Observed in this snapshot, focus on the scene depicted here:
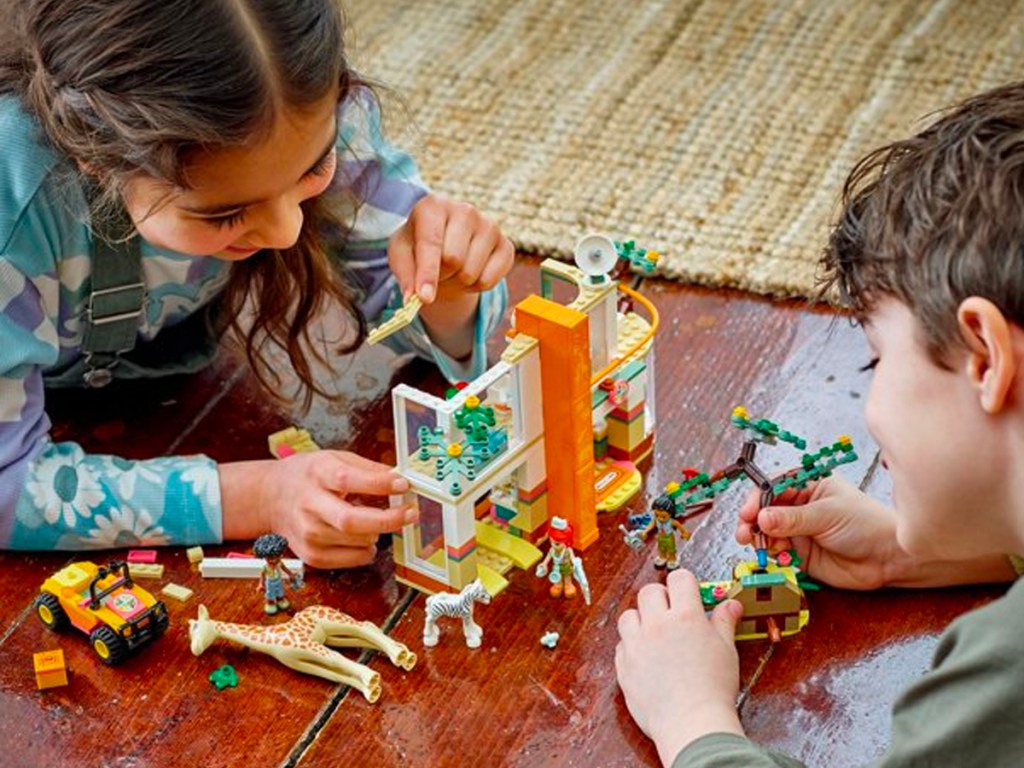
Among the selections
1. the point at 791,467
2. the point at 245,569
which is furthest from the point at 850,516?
the point at 245,569

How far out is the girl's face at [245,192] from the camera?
109 cm

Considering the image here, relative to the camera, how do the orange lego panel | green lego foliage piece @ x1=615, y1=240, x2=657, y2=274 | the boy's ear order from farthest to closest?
green lego foliage piece @ x1=615, y1=240, x2=657, y2=274 < the orange lego panel < the boy's ear

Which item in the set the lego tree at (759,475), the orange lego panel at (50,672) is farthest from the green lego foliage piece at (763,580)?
the orange lego panel at (50,672)

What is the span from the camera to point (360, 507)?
1.18m

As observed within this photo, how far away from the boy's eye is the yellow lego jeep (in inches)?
10.0

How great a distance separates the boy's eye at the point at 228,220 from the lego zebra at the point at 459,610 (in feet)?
0.94

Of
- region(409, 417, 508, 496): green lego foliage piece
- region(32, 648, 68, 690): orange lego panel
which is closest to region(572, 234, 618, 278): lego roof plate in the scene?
region(409, 417, 508, 496): green lego foliage piece

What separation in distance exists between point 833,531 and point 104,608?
0.51 m

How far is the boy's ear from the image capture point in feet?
2.79

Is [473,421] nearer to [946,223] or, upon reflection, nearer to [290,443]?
[290,443]

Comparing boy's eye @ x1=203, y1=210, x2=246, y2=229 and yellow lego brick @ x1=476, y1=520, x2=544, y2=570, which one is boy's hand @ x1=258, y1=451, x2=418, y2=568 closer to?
yellow lego brick @ x1=476, y1=520, x2=544, y2=570

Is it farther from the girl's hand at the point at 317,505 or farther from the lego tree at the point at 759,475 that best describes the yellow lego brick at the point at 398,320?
the lego tree at the point at 759,475

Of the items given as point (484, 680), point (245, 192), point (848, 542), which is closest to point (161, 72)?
point (245, 192)

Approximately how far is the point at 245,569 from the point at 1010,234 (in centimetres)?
61
